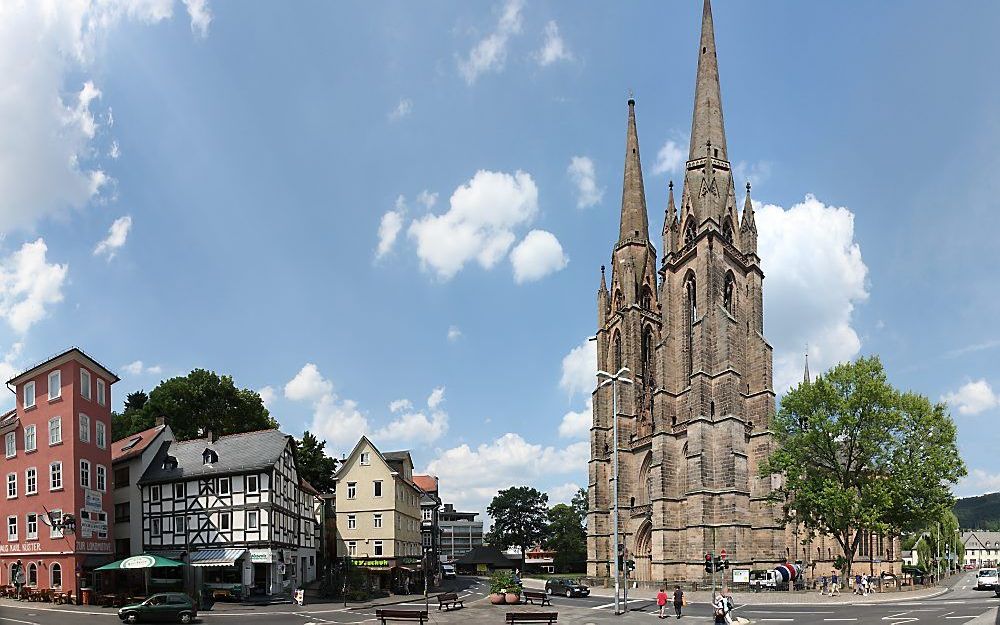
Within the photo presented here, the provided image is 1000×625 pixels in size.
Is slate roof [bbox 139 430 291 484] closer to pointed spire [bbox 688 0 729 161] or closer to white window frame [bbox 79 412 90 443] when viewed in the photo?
white window frame [bbox 79 412 90 443]

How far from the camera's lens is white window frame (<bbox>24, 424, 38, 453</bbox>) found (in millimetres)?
45338

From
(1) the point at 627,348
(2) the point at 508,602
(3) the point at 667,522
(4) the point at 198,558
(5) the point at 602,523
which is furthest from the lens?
(1) the point at 627,348

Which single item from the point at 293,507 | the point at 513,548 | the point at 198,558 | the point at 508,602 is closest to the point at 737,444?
the point at 508,602

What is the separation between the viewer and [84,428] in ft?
147

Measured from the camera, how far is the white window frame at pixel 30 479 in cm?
4506

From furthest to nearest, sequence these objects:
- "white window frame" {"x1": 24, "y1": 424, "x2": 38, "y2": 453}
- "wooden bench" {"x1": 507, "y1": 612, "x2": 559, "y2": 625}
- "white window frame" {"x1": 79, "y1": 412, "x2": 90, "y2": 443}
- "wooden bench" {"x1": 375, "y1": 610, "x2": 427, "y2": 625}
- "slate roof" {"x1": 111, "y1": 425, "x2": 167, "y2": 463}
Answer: "slate roof" {"x1": 111, "y1": 425, "x2": 167, "y2": 463}, "white window frame" {"x1": 24, "y1": 424, "x2": 38, "y2": 453}, "white window frame" {"x1": 79, "y1": 412, "x2": 90, "y2": 443}, "wooden bench" {"x1": 375, "y1": 610, "x2": 427, "y2": 625}, "wooden bench" {"x1": 507, "y1": 612, "x2": 559, "y2": 625}

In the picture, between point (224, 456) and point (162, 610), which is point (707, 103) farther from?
point (162, 610)

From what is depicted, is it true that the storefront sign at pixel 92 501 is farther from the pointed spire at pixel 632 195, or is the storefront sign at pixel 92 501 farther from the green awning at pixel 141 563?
the pointed spire at pixel 632 195

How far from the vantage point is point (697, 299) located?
67.1m

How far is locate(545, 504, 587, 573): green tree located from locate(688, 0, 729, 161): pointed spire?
55.5m

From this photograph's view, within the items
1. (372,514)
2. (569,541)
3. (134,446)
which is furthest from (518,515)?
(134,446)

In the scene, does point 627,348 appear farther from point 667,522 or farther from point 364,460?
point 364,460

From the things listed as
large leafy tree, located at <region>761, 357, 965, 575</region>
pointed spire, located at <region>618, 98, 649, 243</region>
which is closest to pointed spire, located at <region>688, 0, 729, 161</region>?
pointed spire, located at <region>618, 98, 649, 243</region>

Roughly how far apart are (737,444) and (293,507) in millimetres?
34334
